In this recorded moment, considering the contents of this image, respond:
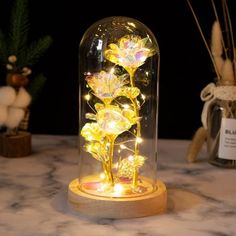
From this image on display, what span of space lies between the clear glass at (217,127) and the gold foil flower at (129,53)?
37cm

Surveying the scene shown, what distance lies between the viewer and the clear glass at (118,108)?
3.27ft

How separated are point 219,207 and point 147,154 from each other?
0.90 feet

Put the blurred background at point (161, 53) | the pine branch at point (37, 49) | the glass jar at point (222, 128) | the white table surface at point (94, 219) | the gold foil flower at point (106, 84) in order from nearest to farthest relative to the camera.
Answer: the white table surface at point (94, 219)
the gold foil flower at point (106, 84)
the glass jar at point (222, 128)
the pine branch at point (37, 49)
the blurred background at point (161, 53)

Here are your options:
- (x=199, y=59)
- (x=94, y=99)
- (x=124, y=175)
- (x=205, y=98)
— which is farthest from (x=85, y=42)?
(x=199, y=59)

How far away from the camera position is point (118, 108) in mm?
1007

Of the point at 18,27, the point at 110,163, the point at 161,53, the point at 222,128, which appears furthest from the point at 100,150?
the point at 161,53

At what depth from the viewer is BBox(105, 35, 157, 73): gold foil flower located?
3.30 feet

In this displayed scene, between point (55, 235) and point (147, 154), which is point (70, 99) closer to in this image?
point (147, 154)

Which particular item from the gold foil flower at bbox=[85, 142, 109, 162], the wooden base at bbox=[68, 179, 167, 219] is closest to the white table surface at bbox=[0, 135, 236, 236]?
the wooden base at bbox=[68, 179, 167, 219]

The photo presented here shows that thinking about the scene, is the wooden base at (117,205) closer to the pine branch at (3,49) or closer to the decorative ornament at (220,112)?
the decorative ornament at (220,112)

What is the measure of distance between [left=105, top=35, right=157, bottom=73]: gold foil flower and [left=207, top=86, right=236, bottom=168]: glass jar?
0.34m

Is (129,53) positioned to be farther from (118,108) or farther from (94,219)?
(94,219)

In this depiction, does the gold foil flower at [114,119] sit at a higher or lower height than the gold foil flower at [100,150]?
higher

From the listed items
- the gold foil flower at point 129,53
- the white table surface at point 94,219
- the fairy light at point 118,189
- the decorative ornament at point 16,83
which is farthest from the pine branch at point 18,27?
the fairy light at point 118,189
